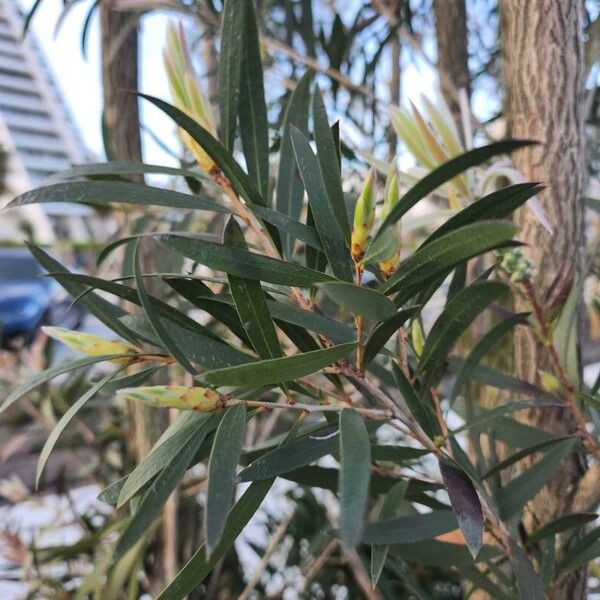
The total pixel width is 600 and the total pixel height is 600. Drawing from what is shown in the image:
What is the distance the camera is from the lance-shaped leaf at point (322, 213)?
275 mm

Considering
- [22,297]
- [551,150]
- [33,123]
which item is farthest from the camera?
[33,123]

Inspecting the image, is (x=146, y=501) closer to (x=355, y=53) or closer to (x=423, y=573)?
(x=423, y=573)

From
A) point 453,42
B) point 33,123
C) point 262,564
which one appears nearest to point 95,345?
point 262,564

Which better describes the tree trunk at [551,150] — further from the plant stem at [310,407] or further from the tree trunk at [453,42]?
the tree trunk at [453,42]

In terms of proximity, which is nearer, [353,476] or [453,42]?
[353,476]

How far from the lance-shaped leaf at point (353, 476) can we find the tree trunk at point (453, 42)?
66 cm

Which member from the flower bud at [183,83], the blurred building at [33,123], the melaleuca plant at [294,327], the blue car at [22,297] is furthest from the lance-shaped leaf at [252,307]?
the blurred building at [33,123]

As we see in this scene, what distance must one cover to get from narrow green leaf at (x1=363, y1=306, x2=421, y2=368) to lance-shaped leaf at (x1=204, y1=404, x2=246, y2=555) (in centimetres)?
6

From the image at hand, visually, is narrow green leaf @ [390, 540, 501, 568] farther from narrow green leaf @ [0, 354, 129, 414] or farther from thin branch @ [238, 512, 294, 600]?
thin branch @ [238, 512, 294, 600]

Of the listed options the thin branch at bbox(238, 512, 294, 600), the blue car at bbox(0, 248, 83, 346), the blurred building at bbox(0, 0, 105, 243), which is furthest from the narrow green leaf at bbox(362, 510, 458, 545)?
the blurred building at bbox(0, 0, 105, 243)

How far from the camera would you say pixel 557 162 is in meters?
0.44

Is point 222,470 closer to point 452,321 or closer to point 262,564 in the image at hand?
point 452,321

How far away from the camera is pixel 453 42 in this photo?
0.84m

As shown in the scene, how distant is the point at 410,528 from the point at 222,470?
14 centimetres
